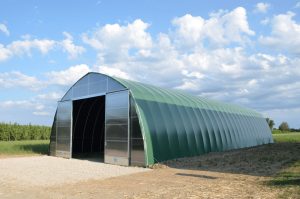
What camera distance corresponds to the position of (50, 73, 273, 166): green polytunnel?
20.9 meters

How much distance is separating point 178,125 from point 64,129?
9.75 meters

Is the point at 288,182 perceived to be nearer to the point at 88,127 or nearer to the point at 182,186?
the point at 182,186

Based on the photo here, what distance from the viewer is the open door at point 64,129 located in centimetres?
2722

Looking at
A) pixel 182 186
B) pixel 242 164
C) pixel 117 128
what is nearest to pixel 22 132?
pixel 117 128

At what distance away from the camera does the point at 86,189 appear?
12969 millimetres


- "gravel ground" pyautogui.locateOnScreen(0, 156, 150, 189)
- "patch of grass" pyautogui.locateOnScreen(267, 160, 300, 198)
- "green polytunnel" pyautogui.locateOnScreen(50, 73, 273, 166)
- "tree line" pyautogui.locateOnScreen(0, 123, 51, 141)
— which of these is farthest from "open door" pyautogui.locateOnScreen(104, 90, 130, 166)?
"tree line" pyautogui.locateOnScreen(0, 123, 51, 141)

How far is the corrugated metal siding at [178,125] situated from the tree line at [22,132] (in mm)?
39982

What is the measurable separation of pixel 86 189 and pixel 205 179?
5.14 m

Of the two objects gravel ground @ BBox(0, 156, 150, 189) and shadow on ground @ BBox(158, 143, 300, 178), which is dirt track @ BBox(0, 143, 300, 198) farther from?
gravel ground @ BBox(0, 156, 150, 189)

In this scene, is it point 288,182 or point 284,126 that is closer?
point 288,182

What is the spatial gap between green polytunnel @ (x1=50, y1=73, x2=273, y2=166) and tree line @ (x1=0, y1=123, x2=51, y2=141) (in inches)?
1273

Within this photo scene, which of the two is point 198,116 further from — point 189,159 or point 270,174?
point 270,174

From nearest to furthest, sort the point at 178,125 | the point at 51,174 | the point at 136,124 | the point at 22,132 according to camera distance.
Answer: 1. the point at 51,174
2. the point at 136,124
3. the point at 178,125
4. the point at 22,132

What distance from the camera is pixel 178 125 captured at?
23.7m
